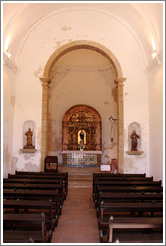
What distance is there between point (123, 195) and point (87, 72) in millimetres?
11242

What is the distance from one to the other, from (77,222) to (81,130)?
30.5ft

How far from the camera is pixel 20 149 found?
10461 millimetres

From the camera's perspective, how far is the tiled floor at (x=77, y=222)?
4.77m

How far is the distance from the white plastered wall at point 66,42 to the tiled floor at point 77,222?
3.39 m

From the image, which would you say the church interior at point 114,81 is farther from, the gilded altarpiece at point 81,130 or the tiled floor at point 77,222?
the gilded altarpiece at point 81,130

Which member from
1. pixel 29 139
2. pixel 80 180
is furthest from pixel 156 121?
pixel 29 139

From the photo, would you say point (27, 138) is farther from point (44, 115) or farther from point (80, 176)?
point (80, 176)

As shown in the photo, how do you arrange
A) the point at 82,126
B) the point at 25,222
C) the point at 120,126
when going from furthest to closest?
1. the point at 82,126
2. the point at 120,126
3. the point at 25,222

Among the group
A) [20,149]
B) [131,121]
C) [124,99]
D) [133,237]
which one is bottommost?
[133,237]

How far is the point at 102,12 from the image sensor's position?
10680 mm

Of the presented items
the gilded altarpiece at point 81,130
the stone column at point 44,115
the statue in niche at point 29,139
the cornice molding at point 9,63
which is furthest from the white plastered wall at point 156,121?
the cornice molding at point 9,63

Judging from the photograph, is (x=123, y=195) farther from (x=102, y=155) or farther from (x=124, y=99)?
(x=102, y=155)

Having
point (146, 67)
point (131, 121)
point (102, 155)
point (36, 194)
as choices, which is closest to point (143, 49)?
point (146, 67)

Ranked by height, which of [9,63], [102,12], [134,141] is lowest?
[134,141]
